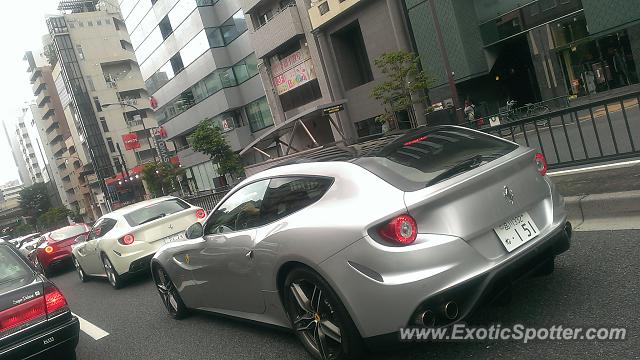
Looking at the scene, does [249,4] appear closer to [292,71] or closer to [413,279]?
[292,71]

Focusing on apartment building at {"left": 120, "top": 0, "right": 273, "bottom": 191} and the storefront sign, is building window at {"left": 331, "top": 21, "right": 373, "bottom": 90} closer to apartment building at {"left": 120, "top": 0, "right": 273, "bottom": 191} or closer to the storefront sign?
the storefront sign

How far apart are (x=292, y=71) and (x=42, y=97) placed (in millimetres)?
84287

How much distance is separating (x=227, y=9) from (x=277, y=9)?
270 inches

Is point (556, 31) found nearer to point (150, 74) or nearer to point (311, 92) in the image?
point (311, 92)

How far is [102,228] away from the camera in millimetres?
9406

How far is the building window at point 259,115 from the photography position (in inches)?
1457

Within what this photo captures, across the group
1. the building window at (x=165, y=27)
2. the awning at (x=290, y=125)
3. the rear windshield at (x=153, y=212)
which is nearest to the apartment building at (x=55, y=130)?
the building window at (x=165, y=27)

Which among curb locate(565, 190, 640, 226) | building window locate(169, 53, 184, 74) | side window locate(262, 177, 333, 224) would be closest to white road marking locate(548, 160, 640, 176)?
curb locate(565, 190, 640, 226)

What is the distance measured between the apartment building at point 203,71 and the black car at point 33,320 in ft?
107

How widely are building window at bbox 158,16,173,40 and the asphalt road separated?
4103 centimetres

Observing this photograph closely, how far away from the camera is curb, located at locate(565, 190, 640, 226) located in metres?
4.91

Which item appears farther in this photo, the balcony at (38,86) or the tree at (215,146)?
the balcony at (38,86)

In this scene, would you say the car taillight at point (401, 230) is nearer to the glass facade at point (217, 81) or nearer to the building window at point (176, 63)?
the glass facade at point (217, 81)

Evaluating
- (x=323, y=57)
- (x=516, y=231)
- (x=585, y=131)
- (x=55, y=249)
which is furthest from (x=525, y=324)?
(x=323, y=57)
